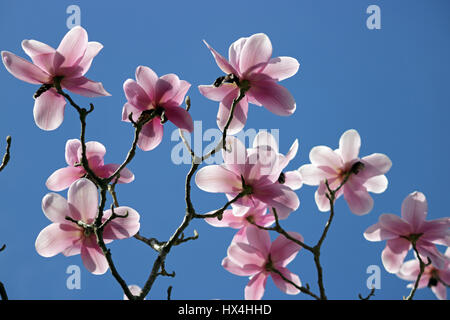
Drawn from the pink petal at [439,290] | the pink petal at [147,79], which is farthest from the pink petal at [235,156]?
the pink petal at [439,290]

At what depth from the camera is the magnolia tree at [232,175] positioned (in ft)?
4.39

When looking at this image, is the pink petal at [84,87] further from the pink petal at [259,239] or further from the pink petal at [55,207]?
the pink petal at [259,239]

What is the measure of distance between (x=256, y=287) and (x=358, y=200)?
0.50 m

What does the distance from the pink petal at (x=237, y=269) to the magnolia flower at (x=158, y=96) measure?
51 cm

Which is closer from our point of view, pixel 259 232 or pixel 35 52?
pixel 35 52

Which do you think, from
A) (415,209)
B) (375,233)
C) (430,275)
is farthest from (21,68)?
(430,275)

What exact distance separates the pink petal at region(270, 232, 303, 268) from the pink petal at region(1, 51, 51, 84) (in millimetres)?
971

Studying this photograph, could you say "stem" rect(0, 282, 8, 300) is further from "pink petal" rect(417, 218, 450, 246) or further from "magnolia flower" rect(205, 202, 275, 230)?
"pink petal" rect(417, 218, 450, 246)

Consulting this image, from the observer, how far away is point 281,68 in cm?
148

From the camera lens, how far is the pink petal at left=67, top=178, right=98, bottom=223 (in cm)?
133
